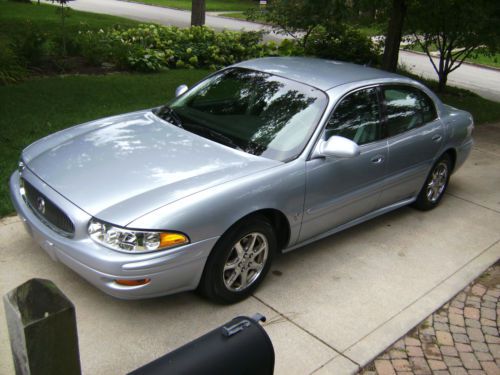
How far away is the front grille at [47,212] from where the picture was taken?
11.5ft

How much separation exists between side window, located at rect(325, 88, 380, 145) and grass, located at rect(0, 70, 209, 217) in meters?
3.07

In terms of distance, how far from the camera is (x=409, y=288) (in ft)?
14.5

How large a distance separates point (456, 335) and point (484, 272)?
1.07 metres

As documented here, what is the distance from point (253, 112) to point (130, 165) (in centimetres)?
119

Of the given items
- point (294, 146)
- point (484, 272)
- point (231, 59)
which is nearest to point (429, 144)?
point (484, 272)

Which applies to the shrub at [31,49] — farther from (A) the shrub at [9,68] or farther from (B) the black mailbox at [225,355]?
(B) the black mailbox at [225,355]

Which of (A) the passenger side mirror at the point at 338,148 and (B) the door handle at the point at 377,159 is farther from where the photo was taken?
(B) the door handle at the point at 377,159

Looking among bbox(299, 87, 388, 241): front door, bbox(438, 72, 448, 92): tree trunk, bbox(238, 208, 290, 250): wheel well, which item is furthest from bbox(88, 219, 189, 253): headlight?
bbox(438, 72, 448, 92): tree trunk

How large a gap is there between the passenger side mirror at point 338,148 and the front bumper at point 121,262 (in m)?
1.13

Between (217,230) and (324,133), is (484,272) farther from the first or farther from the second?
(217,230)

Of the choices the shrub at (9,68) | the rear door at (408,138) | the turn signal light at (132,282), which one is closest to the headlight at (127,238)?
the turn signal light at (132,282)

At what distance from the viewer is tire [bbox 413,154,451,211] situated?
5707 mm

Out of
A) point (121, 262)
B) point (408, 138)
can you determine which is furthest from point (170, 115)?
point (408, 138)

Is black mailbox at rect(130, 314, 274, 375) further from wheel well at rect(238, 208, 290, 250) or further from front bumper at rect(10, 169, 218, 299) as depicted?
wheel well at rect(238, 208, 290, 250)
